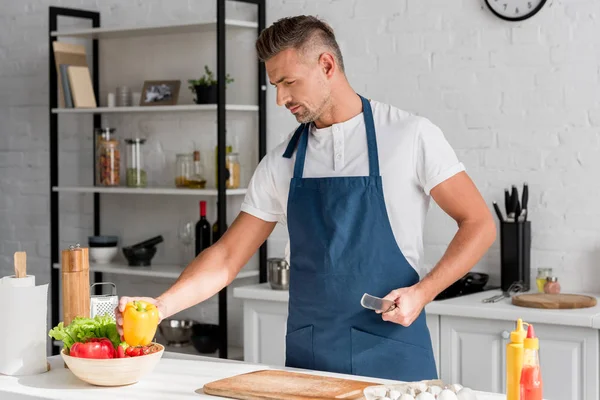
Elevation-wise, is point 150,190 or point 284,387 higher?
point 150,190

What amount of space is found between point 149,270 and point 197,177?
1.73 ft

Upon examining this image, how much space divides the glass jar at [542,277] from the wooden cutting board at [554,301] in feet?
0.47

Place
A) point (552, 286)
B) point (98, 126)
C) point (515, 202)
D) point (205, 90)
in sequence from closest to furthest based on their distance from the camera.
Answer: point (552, 286), point (515, 202), point (205, 90), point (98, 126)

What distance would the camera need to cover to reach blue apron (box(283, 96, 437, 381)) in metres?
2.73

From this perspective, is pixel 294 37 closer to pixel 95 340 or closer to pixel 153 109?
pixel 95 340

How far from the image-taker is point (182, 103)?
5.02m

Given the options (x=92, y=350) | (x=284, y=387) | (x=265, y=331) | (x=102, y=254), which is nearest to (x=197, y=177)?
(x=102, y=254)

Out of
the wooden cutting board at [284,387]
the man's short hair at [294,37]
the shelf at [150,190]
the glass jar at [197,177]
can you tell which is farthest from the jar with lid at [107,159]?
the wooden cutting board at [284,387]

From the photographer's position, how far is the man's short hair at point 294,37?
2.81 m

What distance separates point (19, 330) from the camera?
2.56m

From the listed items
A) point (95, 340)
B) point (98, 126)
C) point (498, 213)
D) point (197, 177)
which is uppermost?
point (98, 126)

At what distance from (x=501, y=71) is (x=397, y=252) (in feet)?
5.29

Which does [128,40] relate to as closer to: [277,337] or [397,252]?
[277,337]

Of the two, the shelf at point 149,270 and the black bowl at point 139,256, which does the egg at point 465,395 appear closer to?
the shelf at point 149,270
